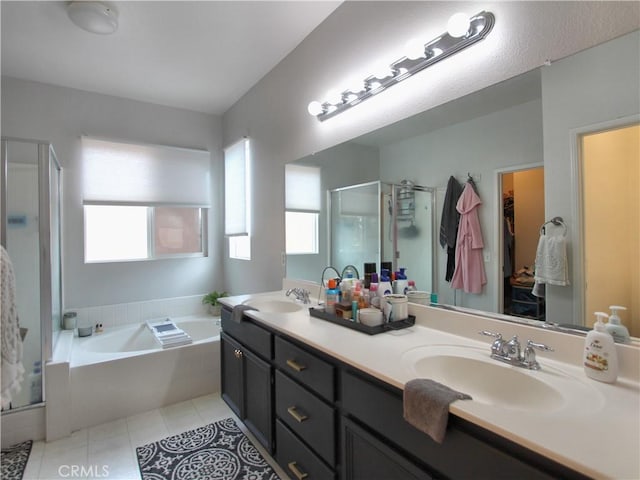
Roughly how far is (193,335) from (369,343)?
2.59 meters

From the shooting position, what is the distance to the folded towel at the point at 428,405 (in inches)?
31.3

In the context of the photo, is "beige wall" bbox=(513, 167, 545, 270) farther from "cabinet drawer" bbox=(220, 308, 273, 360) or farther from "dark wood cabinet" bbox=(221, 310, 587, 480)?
"cabinet drawer" bbox=(220, 308, 273, 360)

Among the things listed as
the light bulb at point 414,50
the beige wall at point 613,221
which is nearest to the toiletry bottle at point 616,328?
the beige wall at point 613,221

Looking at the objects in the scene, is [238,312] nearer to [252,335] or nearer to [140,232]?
[252,335]

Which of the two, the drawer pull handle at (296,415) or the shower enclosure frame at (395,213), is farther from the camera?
the shower enclosure frame at (395,213)

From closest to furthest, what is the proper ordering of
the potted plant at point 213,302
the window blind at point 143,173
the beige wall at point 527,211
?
the beige wall at point 527,211, the window blind at point 143,173, the potted plant at point 213,302

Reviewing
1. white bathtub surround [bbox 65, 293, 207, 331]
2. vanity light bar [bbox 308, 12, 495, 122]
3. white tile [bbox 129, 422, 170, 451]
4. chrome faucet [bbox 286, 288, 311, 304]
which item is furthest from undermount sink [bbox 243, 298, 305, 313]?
white bathtub surround [bbox 65, 293, 207, 331]

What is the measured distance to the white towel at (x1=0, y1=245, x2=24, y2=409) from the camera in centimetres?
108

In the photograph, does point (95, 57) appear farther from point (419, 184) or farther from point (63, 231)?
point (419, 184)

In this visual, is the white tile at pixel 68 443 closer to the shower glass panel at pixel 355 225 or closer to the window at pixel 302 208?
the window at pixel 302 208

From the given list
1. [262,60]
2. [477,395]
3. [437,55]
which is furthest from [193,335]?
[437,55]

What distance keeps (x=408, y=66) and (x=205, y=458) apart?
93.1 inches

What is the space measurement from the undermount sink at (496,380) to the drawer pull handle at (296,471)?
0.76 meters

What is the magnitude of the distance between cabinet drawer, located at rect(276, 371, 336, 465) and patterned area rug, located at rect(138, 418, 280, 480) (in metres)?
0.50
